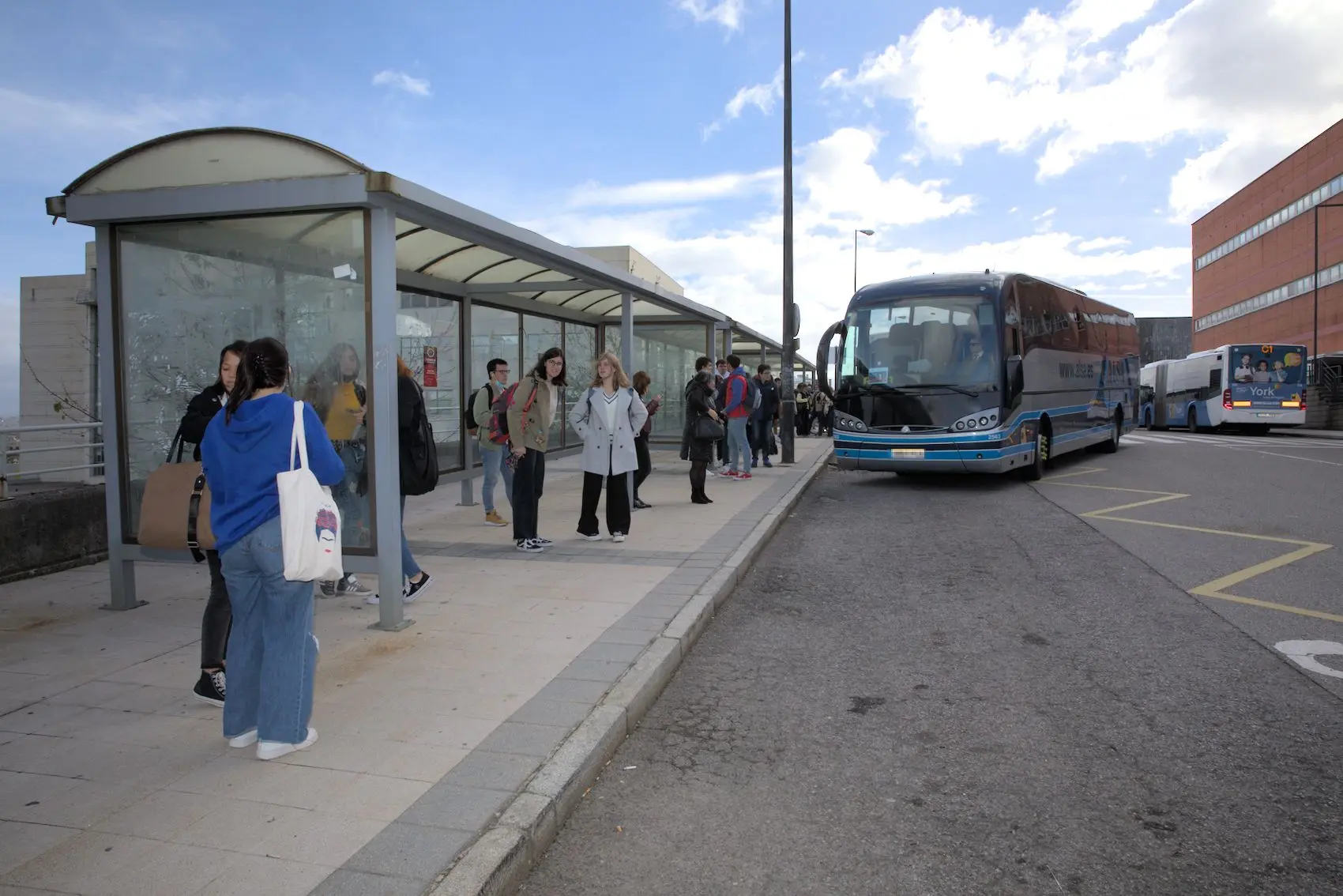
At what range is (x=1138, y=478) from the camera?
14734 millimetres

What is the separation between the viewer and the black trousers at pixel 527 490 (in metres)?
7.86

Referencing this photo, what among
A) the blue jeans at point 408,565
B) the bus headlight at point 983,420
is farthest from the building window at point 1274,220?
the blue jeans at point 408,565

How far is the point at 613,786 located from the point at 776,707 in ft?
3.80

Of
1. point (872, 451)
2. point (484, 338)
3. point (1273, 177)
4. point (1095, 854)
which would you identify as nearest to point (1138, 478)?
point (872, 451)

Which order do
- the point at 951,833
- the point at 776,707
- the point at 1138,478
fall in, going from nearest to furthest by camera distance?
the point at 951,833 → the point at 776,707 → the point at 1138,478

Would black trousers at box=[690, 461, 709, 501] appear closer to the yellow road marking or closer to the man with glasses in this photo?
the man with glasses

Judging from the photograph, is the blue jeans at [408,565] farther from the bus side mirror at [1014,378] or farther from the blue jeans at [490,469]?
the bus side mirror at [1014,378]

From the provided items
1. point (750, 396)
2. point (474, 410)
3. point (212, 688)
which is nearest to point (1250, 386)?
point (750, 396)

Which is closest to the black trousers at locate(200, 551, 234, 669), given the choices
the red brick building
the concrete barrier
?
the concrete barrier

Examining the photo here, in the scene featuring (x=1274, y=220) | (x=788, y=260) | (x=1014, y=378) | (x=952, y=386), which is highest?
(x=1274, y=220)

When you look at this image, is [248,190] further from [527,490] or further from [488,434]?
[488,434]

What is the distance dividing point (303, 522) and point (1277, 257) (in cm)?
6744

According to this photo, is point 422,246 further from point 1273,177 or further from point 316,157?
point 1273,177

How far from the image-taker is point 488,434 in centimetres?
892
